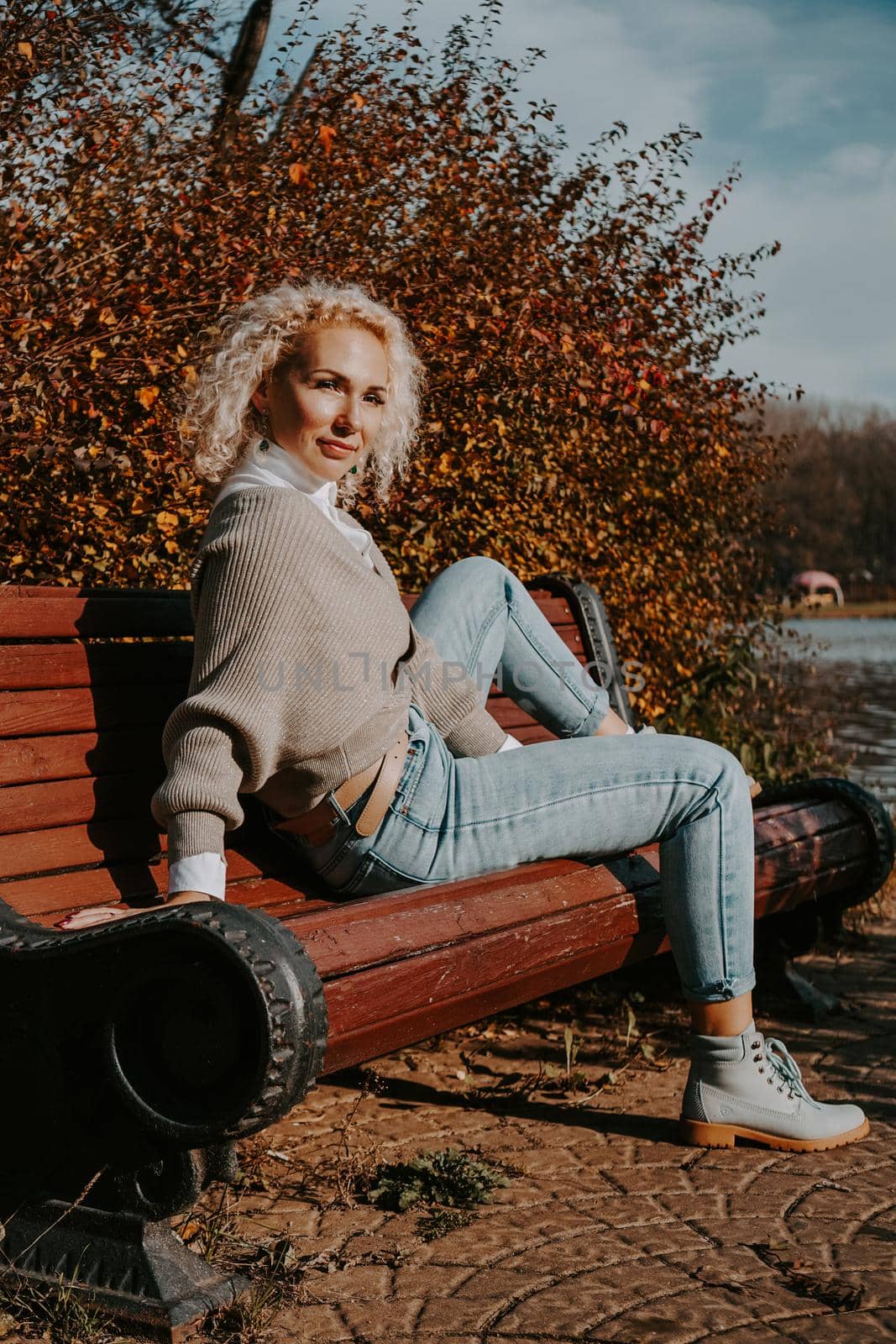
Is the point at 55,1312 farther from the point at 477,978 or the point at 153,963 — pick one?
the point at 477,978

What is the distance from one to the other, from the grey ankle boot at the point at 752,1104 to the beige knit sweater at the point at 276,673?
1005 mm

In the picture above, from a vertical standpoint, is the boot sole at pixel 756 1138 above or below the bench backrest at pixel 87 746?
below

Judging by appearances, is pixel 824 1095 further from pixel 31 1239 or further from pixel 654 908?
pixel 31 1239

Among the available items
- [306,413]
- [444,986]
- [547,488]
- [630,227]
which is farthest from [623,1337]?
[630,227]

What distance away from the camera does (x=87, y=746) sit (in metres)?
2.70

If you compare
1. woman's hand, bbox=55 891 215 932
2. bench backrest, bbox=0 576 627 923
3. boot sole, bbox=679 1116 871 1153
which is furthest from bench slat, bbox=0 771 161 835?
boot sole, bbox=679 1116 871 1153

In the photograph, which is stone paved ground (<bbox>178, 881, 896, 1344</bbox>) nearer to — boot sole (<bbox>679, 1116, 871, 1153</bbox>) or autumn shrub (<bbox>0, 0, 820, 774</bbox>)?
boot sole (<bbox>679, 1116, 871, 1153</bbox>)

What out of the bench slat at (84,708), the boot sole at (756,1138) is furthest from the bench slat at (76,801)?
the boot sole at (756,1138)

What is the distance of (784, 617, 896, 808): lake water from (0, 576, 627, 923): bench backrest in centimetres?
485

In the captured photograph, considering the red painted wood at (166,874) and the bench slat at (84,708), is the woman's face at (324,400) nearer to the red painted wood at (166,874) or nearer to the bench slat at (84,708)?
the red painted wood at (166,874)

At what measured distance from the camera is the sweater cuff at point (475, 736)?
3.15 meters

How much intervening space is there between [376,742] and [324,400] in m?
0.76

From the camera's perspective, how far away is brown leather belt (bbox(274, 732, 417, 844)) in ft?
8.42

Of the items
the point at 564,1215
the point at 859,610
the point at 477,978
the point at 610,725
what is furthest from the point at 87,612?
the point at 859,610
